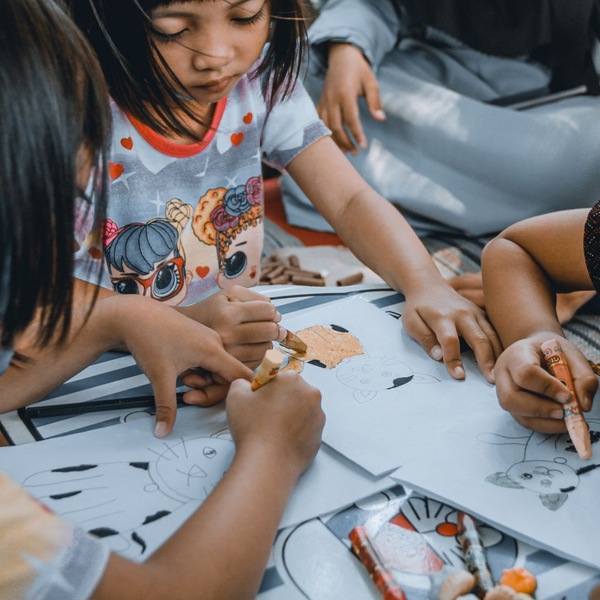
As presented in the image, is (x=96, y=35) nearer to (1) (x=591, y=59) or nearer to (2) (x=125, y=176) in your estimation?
(2) (x=125, y=176)

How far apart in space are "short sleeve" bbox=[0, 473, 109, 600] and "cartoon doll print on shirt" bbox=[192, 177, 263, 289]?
47cm

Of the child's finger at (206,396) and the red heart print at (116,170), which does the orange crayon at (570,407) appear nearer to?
the child's finger at (206,396)

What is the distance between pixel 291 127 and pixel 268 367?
0.45 meters

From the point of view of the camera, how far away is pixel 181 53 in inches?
24.0

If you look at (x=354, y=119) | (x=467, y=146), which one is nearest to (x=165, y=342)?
(x=354, y=119)

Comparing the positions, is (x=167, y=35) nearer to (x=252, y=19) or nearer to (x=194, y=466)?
(x=252, y=19)

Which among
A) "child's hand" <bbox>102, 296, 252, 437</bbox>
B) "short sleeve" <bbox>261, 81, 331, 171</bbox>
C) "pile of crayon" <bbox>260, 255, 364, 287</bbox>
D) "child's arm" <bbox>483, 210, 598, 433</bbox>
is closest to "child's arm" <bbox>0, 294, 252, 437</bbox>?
"child's hand" <bbox>102, 296, 252, 437</bbox>

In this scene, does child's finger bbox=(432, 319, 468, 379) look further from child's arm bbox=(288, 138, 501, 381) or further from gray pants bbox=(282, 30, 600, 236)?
gray pants bbox=(282, 30, 600, 236)

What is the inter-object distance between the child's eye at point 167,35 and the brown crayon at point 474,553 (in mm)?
459

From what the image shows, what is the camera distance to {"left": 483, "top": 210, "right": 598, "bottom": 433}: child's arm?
1.62ft

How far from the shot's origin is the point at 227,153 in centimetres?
80

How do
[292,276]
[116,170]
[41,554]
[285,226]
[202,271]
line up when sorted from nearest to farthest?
[41,554] < [116,170] < [202,271] < [292,276] < [285,226]

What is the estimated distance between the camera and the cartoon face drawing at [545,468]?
44cm

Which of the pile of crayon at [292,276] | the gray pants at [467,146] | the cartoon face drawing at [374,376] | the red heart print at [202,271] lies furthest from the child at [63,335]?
the gray pants at [467,146]
